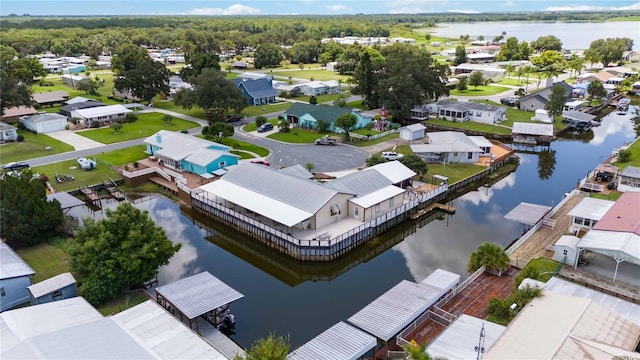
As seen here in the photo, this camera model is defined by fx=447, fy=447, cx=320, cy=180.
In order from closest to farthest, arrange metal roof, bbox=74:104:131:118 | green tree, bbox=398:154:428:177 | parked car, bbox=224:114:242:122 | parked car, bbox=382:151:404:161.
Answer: green tree, bbox=398:154:428:177
parked car, bbox=382:151:404:161
metal roof, bbox=74:104:131:118
parked car, bbox=224:114:242:122

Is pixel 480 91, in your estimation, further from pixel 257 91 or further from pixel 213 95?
pixel 213 95

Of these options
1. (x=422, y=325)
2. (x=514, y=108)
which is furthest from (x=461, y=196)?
(x=514, y=108)

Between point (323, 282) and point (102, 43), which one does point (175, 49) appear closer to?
point (102, 43)

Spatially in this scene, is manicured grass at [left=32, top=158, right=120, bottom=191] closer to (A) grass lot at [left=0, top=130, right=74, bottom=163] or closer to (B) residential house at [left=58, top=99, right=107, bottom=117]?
(A) grass lot at [left=0, top=130, right=74, bottom=163]

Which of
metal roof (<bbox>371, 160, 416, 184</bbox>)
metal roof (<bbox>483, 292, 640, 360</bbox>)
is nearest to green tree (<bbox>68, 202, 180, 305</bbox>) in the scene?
metal roof (<bbox>483, 292, 640, 360</bbox>)

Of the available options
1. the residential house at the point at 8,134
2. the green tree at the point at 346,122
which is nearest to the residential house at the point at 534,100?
the green tree at the point at 346,122

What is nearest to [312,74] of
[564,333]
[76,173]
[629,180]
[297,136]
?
[297,136]

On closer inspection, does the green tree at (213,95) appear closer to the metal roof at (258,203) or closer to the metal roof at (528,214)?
the metal roof at (258,203)
